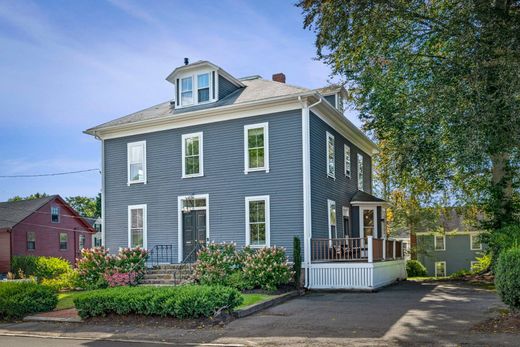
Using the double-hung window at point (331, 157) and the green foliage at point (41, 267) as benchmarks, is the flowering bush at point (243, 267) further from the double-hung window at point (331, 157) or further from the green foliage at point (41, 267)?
the green foliage at point (41, 267)

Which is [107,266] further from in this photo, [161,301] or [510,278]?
[510,278]

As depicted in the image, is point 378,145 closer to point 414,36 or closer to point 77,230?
point 414,36

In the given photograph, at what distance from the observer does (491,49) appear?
1322 cm

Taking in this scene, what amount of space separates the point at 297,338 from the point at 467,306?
566 centimetres

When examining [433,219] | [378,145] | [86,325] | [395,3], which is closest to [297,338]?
[86,325]

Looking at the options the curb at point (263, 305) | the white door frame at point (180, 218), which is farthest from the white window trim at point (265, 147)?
the curb at point (263, 305)

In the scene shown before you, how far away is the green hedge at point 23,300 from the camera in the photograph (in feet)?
46.2

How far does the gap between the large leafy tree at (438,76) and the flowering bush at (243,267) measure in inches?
211

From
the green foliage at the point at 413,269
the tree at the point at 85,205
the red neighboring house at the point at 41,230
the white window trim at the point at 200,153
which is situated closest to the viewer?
the white window trim at the point at 200,153

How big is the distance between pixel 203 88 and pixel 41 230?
2532cm

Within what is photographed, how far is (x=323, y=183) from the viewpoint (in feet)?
65.5

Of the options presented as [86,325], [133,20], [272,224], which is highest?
[133,20]

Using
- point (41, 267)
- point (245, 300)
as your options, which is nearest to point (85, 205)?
point (41, 267)

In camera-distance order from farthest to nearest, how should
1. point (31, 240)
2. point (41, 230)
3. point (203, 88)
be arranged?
point (41, 230)
point (31, 240)
point (203, 88)
